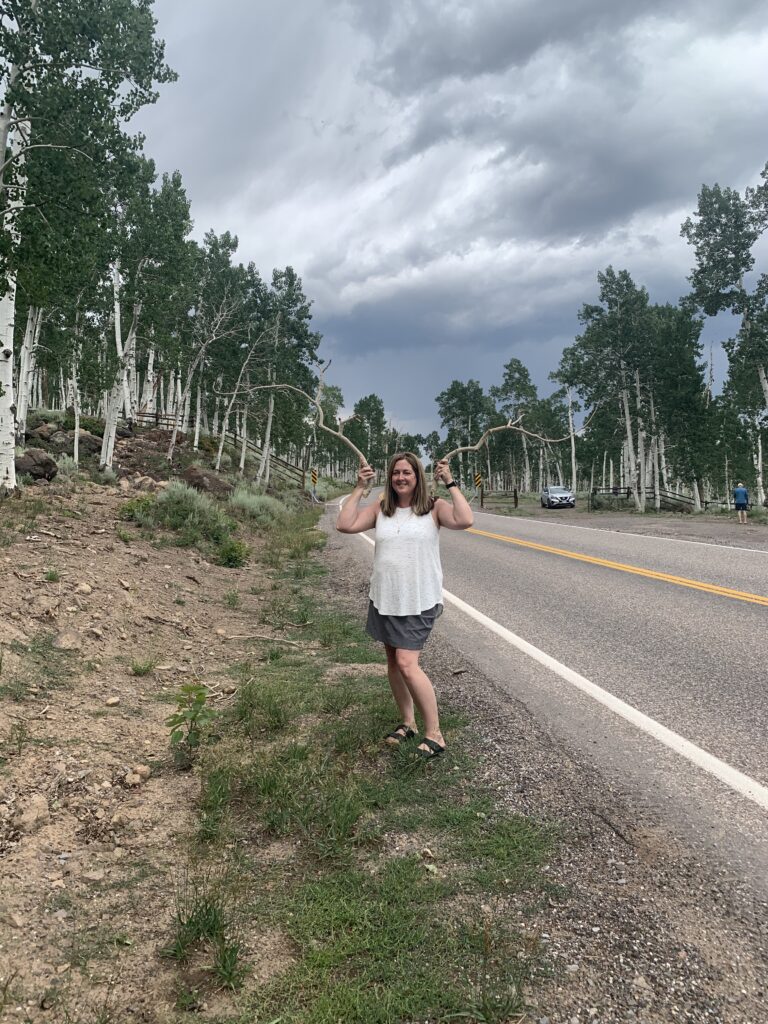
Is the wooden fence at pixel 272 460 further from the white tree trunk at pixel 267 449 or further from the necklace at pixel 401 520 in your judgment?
the necklace at pixel 401 520

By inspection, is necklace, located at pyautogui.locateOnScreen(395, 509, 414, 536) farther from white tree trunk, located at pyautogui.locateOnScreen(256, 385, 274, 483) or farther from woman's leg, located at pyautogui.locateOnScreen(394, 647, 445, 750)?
white tree trunk, located at pyautogui.locateOnScreen(256, 385, 274, 483)

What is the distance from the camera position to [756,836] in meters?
2.84

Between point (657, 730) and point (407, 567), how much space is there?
6.85ft

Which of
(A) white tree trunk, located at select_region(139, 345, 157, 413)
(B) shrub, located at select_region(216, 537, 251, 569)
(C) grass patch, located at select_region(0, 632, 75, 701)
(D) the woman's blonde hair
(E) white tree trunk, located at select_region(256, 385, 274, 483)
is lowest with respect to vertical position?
(C) grass patch, located at select_region(0, 632, 75, 701)

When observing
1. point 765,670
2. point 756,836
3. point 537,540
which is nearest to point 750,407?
point 537,540

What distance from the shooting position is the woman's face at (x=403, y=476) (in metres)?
3.97

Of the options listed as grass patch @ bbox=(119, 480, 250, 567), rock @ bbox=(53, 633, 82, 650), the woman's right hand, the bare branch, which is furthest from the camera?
grass patch @ bbox=(119, 480, 250, 567)

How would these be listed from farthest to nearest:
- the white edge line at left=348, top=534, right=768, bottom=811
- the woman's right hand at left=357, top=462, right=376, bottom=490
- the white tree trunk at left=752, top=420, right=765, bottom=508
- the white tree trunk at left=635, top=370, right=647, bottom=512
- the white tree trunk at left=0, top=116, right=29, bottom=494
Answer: the white tree trunk at left=635, top=370, right=647, bottom=512
the white tree trunk at left=752, top=420, right=765, bottom=508
the white tree trunk at left=0, top=116, right=29, bottom=494
the woman's right hand at left=357, top=462, right=376, bottom=490
the white edge line at left=348, top=534, right=768, bottom=811

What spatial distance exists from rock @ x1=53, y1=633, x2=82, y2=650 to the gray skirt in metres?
3.22

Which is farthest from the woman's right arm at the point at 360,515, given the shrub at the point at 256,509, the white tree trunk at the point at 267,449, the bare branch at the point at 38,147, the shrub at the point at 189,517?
the white tree trunk at the point at 267,449

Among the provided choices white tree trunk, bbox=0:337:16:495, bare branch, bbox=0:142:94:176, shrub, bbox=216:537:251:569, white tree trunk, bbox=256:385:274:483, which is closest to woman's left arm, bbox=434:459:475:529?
shrub, bbox=216:537:251:569

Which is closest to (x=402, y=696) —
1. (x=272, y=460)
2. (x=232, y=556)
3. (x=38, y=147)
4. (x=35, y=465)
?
(x=232, y=556)

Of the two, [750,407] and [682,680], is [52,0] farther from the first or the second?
[750,407]

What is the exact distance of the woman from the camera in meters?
3.79
